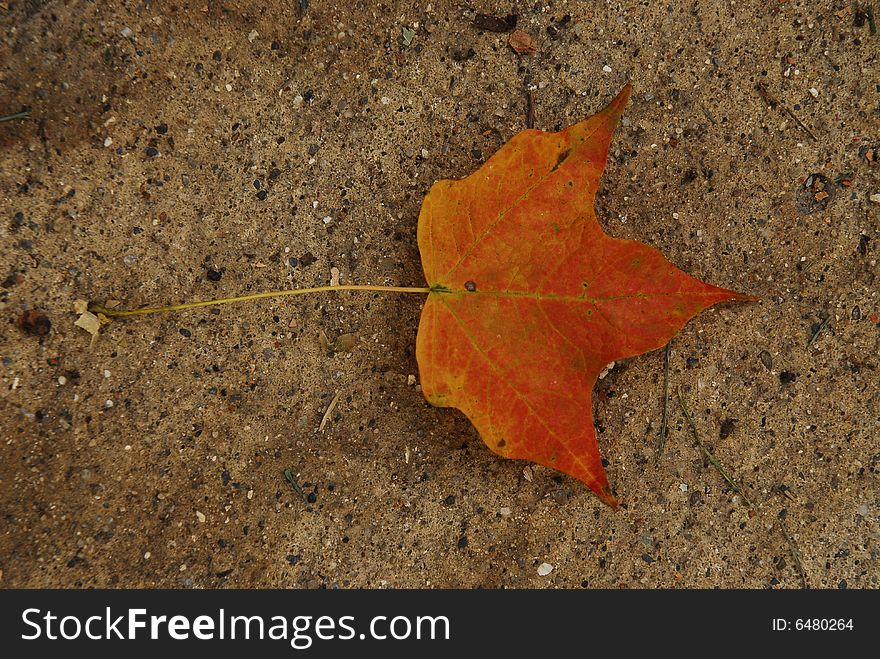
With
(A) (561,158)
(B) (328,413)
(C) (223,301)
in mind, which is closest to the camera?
(A) (561,158)

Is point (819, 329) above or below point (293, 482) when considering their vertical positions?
above

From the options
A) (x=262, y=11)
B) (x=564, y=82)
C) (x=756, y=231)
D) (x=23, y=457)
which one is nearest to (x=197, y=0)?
(x=262, y=11)

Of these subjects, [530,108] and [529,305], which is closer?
[529,305]

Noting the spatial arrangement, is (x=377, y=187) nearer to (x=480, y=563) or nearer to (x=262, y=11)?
(x=262, y=11)

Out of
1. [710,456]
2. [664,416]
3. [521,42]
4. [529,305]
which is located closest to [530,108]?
[521,42]

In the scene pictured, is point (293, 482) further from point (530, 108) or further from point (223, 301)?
point (530, 108)

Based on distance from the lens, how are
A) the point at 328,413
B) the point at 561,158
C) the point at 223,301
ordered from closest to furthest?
1. the point at 561,158
2. the point at 223,301
3. the point at 328,413

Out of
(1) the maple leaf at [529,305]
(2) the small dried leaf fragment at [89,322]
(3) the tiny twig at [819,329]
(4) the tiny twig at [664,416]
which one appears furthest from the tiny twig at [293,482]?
(3) the tiny twig at [819,329]

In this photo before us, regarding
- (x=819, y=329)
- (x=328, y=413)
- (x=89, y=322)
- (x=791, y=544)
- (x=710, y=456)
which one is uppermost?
(x=89, y=322)
